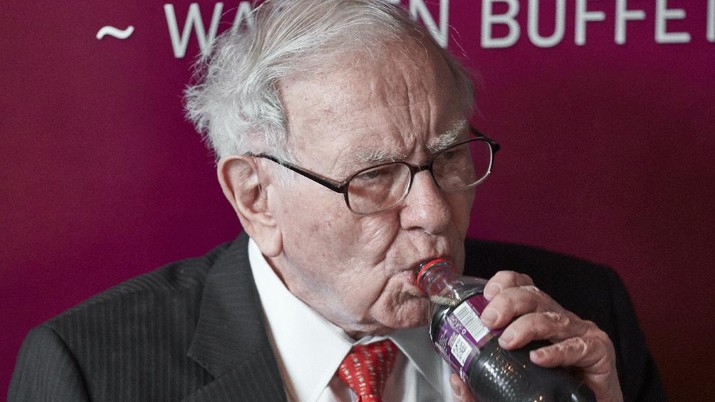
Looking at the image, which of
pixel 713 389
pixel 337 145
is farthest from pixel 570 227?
pixel 337 145

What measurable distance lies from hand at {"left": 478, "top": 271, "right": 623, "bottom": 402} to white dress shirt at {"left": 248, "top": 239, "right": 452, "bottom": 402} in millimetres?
357

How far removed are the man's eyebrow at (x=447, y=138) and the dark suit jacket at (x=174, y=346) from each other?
44 centimetres

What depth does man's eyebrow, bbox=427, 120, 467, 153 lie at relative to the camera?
1516 millimetres

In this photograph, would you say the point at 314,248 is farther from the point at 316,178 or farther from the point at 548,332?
the point at 548,332

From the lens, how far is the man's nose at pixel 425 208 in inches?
57.6

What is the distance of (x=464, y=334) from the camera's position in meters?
1.24

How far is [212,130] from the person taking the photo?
5.73ft

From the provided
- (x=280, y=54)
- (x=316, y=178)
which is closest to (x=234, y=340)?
(x=316, y=178)

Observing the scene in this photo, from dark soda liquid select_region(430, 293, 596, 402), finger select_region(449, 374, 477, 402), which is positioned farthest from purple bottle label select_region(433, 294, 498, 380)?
finger select_region(449, 374, 477, 402)

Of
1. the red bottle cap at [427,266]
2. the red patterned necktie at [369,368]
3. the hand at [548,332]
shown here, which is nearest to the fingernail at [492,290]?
the hand at [548,332]

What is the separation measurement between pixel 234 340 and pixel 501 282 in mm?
549

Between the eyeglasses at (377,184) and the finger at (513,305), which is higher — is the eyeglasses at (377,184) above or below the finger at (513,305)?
above

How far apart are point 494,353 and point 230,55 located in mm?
787

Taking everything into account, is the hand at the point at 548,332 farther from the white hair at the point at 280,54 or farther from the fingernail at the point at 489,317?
the white hair at the point at 280,54
